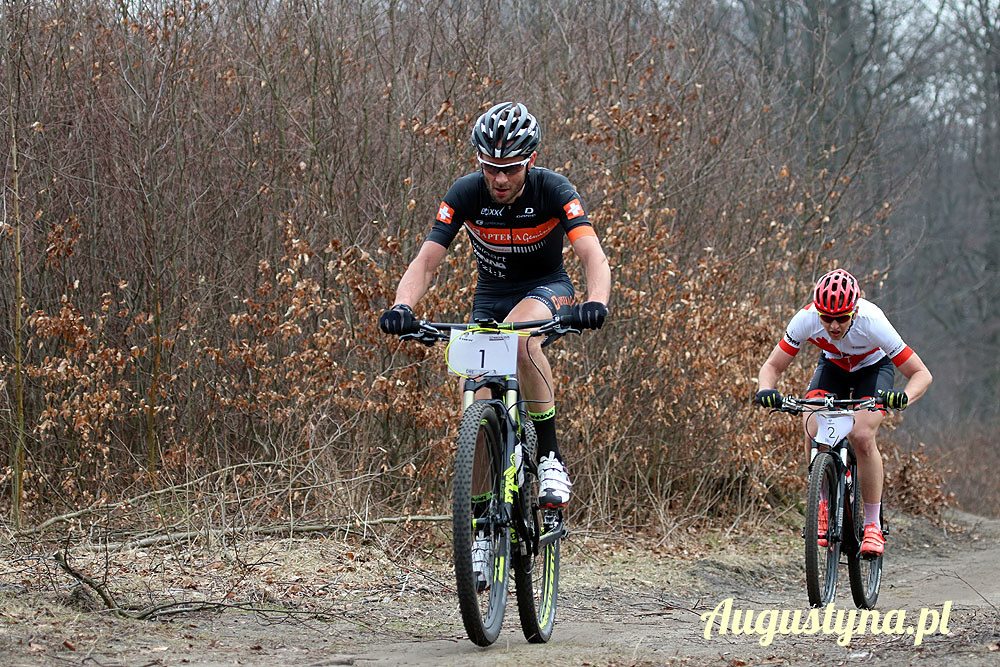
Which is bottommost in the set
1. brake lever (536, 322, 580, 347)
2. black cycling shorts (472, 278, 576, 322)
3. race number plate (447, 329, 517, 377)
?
race number plate (447, 329, 517, 377)

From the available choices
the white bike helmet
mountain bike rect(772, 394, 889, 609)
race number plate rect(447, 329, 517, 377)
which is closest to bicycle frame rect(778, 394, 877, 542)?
mountain bike rect(772, 394, 889, 609)

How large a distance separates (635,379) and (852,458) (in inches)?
138

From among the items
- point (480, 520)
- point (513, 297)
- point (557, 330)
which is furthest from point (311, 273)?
point (480, 520)

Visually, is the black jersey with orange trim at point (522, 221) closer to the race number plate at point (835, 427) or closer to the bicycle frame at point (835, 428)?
the bicycle frame at point (835, 428)

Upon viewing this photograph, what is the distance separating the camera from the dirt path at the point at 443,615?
5.23 meters

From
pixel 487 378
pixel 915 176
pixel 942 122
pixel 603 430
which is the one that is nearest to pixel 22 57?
pixel 603 430

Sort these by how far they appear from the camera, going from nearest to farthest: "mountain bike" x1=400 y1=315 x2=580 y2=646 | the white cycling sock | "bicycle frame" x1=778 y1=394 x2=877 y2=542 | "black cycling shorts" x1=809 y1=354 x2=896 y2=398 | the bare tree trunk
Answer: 1. "mountain bike" x1=400 y1=315 x2=580 y2=646
2. "bicycle frame" x1=778 y1=394 x2=877 y2=542
3. "black cycling shorts" x1=809 y1=354 x2=896 y2=398
4. the white cycling sock
5. the bare tree trunk

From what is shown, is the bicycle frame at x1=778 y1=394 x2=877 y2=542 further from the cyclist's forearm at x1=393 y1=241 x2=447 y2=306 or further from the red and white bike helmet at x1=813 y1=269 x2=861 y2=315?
the cyclist's forearm at x1=393 y1=241 x2=447 y2=306

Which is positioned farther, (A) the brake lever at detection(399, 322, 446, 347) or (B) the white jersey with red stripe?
(B) the white jersey with red stripe

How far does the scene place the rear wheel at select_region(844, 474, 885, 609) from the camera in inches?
292

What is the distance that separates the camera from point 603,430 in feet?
35.0

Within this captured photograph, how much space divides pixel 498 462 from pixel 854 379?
3.44 m

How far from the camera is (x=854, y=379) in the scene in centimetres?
785

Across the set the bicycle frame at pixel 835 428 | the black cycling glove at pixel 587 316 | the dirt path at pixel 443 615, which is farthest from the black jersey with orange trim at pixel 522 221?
the bicycle frame at pixel 835 428
